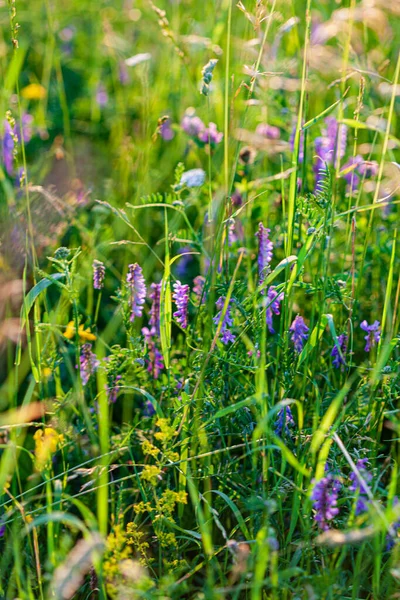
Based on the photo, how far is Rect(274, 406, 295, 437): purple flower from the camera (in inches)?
52.0

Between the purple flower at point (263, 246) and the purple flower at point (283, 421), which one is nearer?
the purple flower at point (283, 421)

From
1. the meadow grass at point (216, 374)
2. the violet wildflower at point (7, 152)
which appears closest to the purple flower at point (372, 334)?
the meadow grass at point (216, 374)

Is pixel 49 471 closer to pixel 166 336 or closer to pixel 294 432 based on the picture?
pixel 166 336

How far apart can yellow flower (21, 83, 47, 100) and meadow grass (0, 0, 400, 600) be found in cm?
49

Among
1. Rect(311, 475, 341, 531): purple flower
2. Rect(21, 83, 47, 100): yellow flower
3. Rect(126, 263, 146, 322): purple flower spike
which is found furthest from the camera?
Rect(21, 83, 47, 100): yellow flower

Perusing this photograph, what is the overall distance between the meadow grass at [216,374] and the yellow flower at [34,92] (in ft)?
1.59

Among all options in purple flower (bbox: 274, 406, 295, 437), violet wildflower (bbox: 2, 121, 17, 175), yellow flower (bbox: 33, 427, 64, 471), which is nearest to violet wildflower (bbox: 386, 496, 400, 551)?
purple flower (bbox: 274, 406, 295, 437)

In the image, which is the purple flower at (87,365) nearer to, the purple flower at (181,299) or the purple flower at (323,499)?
the purple flower at (181,299)

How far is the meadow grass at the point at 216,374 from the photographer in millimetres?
1139

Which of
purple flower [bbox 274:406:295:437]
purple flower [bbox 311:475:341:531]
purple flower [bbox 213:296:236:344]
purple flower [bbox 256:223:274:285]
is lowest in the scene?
purple flower [bbox 274:406:295:437]

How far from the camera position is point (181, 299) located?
1421 millimetres

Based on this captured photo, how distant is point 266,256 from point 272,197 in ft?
1.70

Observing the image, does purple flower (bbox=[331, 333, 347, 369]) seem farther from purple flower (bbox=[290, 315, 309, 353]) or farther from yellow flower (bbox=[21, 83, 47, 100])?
yellow flower (bbox=[21, 83, 47, 100])

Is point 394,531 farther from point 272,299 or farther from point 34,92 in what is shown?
point 34,92
